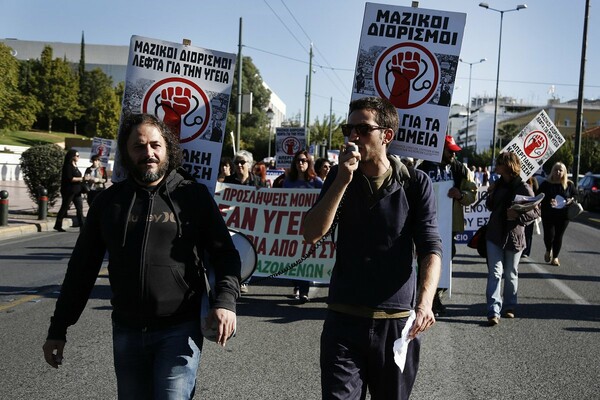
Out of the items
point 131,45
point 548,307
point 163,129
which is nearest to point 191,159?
point 131,45

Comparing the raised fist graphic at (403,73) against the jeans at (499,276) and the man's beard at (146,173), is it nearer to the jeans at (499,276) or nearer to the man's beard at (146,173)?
the jeans at (499,276)

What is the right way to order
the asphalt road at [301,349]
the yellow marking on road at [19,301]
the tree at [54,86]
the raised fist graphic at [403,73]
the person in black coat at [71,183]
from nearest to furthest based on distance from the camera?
1. the asphalt road at [301,349]
2. the raised fist graphic at [403,73]
3. the yellow marking on road at [19,301]
4. the person in black coat at [71,183]
5. the tree at [54,86]

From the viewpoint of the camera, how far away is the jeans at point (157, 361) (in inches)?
125

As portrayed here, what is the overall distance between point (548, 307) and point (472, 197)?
192 cm

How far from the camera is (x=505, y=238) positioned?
8320mm

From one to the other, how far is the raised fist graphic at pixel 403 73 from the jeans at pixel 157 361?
3.79 m

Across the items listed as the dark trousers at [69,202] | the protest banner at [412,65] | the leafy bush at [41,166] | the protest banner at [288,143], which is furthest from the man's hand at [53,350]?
the protest banner at [288,143]

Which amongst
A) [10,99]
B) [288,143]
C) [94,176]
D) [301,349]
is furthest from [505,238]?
[10,99]

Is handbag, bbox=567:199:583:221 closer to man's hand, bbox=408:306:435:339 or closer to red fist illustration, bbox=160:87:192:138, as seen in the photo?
red fist illustration, bbox=160:87:192:138

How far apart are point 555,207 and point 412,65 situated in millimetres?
7876

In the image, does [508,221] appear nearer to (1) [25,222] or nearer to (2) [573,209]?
(2) [573,209]

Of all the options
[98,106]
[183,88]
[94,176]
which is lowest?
[94,176]

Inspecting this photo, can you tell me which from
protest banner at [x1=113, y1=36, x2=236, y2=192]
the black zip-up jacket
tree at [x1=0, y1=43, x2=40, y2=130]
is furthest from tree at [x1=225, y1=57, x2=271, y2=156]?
the black zip-up jacket

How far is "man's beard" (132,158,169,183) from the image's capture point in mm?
3336
